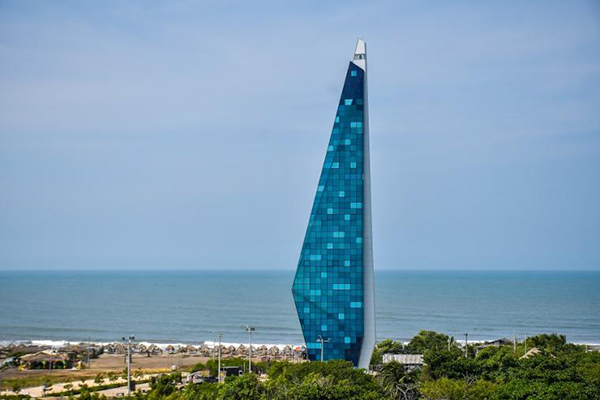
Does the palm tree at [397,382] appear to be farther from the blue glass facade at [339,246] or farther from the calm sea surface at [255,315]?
the calm sea surface at [255,315]

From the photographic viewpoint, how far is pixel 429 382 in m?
36.6

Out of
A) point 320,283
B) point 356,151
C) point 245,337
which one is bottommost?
point 245,337

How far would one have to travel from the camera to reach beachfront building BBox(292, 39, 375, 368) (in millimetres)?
47844

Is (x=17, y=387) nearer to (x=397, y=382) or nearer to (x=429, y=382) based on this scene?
(x=397, y=382)

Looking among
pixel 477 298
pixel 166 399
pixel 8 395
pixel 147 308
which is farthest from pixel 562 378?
pixel 477 298

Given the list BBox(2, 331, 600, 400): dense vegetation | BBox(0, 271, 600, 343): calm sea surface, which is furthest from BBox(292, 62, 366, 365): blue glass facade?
BBox(0, 271, 600, 343): calm sea surface

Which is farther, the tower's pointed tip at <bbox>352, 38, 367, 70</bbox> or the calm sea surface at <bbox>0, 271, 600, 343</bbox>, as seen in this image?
the calm sea surface at <bbox>0, 271, 600, 343</bbox>

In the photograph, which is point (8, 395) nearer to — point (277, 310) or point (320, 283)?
point (320, 283)

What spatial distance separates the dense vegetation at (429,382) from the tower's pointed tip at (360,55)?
17.3 meters

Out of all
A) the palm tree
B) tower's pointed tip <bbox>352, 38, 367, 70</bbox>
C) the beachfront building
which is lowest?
the palm tree

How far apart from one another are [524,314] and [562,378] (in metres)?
75.1

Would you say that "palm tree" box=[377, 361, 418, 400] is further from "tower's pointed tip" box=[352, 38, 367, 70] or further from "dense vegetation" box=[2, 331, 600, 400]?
"tower's pointed tip" box=[352, 38, 367, 70]

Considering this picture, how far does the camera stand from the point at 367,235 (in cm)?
4822

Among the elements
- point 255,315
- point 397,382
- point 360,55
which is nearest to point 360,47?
point 360,55
